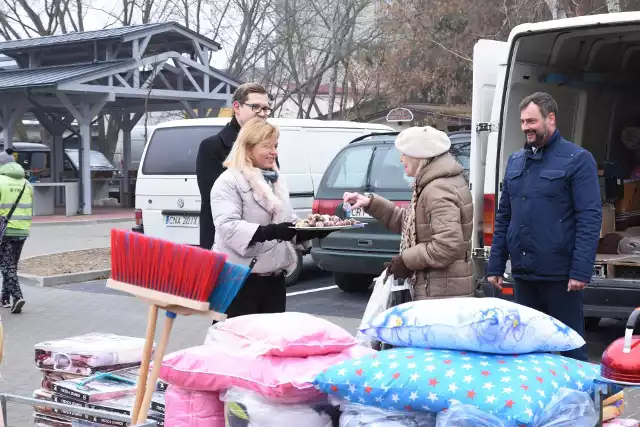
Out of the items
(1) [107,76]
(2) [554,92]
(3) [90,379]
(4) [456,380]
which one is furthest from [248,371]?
(1) [107,76]

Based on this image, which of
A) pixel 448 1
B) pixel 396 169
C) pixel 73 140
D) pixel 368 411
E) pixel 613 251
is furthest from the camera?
pixel 73 140

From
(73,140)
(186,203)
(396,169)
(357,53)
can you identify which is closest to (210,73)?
(357,53)

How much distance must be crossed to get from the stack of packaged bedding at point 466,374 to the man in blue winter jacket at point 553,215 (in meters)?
1.60

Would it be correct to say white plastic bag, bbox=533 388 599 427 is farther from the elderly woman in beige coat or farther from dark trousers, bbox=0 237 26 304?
dark trousers, bbox=0 237 26 304

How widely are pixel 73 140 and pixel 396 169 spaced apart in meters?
28.3

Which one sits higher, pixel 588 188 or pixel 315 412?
pixel 588 188

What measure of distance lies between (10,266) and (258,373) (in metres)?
7.95

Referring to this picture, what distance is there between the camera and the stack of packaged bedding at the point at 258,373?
10.8 feet

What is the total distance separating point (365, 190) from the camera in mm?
10320

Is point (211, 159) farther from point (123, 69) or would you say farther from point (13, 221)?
point (123, 69)

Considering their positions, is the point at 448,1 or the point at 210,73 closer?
the point at 448,1

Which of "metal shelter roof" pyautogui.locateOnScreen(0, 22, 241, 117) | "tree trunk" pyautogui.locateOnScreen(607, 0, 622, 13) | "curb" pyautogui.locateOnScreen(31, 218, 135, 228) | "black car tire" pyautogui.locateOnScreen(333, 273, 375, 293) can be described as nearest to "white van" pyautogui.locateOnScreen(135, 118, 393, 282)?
"black car tire" pyautogui.locateOnScreen(333, 273, 375, 293)

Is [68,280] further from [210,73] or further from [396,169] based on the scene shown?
[210,73]

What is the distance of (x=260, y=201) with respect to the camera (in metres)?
4.60
